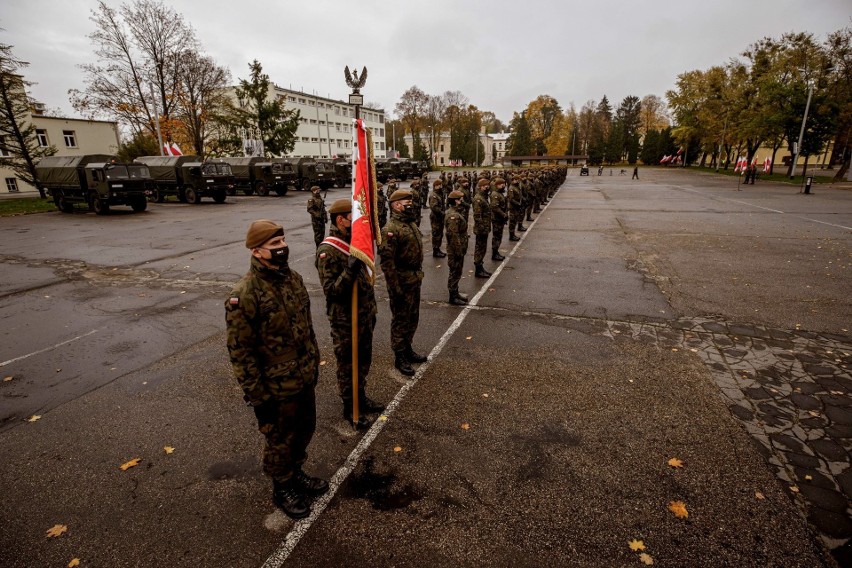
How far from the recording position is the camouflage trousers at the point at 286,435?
299cm

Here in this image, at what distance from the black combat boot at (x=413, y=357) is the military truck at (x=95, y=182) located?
22.6m

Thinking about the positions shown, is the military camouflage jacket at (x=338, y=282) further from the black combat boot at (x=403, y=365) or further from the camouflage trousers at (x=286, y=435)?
the black combat boot at (x=403, y=365)

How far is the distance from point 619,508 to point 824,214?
876 inches

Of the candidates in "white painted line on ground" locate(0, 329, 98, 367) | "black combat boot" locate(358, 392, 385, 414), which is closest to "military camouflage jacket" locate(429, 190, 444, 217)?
"black combat boot" locate(358, 392, 385, 414)

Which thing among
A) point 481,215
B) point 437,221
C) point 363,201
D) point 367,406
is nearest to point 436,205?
point 437,221

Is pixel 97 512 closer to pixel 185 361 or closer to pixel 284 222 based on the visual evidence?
pixel 185 361

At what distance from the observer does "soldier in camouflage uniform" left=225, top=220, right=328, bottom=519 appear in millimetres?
2738

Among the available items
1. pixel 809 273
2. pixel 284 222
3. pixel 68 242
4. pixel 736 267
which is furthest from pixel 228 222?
pixel 809 273

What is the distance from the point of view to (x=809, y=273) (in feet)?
29.7

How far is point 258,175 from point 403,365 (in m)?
29.8

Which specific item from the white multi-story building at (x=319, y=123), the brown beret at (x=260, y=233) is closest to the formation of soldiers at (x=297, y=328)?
the brown beret at (x=260, y=233)

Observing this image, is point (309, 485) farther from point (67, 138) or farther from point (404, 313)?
point (67, 138)

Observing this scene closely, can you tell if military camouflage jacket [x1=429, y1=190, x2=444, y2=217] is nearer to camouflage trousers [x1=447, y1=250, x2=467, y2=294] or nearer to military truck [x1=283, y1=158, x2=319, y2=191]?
camouflage trousers [x1=447, y1=250, x2=467, y2=294]

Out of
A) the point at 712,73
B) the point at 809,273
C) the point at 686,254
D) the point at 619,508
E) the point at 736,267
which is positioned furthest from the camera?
the point at 712,73
